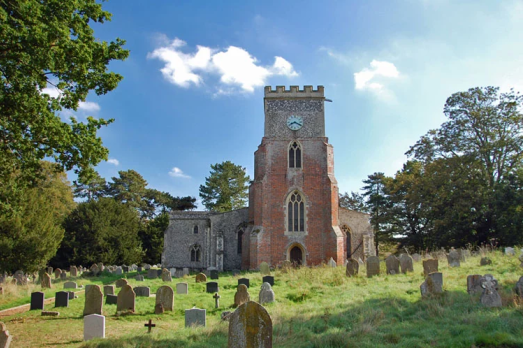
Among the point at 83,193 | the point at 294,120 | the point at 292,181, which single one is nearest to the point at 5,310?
the point at 292,181

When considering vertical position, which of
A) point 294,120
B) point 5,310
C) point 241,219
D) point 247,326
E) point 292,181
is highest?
point 294,120

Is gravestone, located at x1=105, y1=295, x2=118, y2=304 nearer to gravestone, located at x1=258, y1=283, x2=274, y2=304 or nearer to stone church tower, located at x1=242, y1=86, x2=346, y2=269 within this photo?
gravestone, located at x1=258, y1=283, x2=274, y2=304

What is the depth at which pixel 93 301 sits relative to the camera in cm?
1048

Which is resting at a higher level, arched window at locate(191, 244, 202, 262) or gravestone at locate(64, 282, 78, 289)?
arched window at locate(191, 244, 202, 262)

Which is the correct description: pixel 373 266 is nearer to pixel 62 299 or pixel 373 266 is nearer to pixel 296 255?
pixel 296 255

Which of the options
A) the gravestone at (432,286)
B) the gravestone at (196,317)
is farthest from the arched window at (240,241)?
the gravestone at (196,317)

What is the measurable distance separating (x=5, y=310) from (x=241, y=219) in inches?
706

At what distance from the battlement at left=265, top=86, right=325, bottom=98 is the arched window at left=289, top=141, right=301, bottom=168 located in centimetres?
339

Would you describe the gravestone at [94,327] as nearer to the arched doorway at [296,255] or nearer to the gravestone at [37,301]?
the gravestone at [37,301]

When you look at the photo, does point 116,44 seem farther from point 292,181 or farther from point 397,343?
point 292,181

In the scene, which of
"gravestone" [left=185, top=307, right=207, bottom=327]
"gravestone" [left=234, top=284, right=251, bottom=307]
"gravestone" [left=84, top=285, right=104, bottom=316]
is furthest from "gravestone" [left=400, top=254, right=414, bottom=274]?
"gravestone" [left=84, top=285, right=104, bottom=316]

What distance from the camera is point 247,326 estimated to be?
5.10 m

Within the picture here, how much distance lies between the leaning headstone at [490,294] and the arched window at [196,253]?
918 inches

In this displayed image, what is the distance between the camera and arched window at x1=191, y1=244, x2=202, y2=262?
97.1 feet
